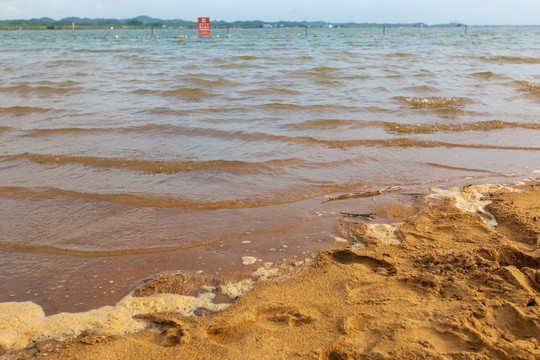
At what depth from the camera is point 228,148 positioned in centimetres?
524

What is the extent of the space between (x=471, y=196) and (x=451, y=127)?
2.95m

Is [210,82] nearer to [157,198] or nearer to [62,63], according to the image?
[157,198]

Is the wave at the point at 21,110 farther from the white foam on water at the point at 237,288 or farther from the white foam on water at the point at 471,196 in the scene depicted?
the white foam on water at the point at 471,196

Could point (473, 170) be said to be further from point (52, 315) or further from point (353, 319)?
point (52, 315)

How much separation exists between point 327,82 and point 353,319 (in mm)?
9238

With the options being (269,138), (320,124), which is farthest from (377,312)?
(320,124)

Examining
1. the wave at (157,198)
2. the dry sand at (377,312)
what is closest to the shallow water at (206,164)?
the wave at (157,198)

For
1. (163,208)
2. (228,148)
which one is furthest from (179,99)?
(163,208)

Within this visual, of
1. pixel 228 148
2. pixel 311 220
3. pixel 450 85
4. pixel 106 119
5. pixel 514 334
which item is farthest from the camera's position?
pixel 450 85

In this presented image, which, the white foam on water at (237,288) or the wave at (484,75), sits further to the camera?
the wave at (484,75)

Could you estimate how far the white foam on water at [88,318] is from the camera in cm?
199

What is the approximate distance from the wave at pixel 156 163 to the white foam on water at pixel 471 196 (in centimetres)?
171

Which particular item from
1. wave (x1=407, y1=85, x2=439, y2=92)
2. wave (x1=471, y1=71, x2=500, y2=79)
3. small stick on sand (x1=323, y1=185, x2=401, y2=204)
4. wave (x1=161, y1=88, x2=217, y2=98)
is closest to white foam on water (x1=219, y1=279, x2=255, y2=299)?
small stick on sand (x1=323, y1=185, x2=401, y2=204)

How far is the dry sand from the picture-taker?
1.74 meters
